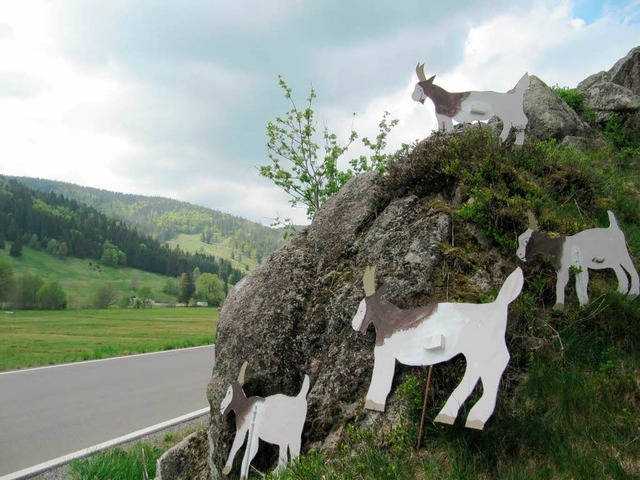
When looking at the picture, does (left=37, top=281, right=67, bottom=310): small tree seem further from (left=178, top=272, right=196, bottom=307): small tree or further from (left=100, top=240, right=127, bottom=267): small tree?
(left=100, top=240, right=127, bottom=267): small tree

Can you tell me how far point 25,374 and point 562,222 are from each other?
17728 mm

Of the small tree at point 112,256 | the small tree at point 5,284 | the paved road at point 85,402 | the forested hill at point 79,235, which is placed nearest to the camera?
the paved road at point 85,402

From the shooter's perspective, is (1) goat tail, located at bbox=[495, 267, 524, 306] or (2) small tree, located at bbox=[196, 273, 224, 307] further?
(2) small tree, located at bbox=[196, 273, 224, 307]

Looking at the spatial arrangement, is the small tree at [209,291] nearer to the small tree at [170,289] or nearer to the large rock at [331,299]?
the small tree at [170,289]

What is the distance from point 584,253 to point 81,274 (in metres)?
163

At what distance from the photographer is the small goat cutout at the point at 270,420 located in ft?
13.0

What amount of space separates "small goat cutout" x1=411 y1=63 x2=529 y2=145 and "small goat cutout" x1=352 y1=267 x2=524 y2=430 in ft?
10.3

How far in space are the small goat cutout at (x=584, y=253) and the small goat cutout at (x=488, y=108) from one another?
73.2 inches

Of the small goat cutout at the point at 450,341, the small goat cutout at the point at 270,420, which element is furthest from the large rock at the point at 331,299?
the small goat cutout at the point at 450,341

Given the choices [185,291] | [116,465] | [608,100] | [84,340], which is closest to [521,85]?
[116,465]

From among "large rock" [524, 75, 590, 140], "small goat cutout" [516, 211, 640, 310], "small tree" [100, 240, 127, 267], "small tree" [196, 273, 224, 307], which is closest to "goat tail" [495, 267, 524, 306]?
"small goat cutout" [516, 211, 640, 310]

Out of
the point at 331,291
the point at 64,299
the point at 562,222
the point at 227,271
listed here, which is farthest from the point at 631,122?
the point at 227,271

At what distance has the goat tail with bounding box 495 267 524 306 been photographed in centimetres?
304

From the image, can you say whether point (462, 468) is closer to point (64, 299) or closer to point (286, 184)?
point (286, 184)
